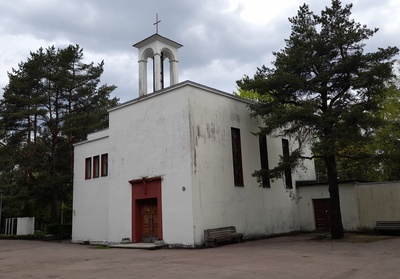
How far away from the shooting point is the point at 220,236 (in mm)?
17578

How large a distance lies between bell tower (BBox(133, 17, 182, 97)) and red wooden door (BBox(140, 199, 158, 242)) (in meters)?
6.21

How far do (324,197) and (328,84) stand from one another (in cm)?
864

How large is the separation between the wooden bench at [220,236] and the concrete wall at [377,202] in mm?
8456

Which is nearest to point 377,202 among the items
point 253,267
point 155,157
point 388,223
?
point 388,223

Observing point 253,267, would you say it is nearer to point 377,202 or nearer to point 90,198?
point 377,202

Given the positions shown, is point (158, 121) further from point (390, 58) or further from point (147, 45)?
point (390, 58)

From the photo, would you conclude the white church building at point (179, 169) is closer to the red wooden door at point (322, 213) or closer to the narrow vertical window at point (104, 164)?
the narrow vertical window at point (104, 164)

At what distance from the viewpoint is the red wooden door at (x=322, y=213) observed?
78.0 feet

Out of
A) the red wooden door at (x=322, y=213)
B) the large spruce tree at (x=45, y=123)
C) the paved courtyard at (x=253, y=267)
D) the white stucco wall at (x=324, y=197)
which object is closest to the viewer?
the paved courtyard at (x=253, y=267)

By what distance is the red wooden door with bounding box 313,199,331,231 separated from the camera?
936 inches

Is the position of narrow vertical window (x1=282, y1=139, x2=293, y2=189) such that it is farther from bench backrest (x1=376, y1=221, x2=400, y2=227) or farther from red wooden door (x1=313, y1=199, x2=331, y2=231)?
bench backrest (x1=376, y1=221, x2=400, y2=227)

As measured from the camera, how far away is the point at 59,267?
11.8 m

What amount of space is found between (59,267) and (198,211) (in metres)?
7.10

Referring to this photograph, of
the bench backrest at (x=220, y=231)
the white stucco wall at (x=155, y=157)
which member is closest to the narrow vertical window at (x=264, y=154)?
the bench backrest at (x=220, y=231)
